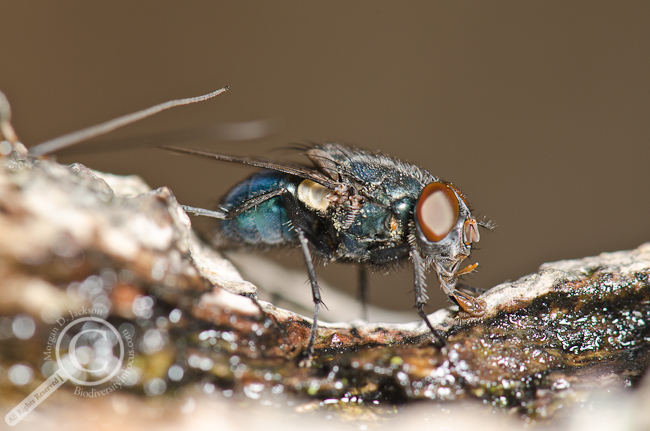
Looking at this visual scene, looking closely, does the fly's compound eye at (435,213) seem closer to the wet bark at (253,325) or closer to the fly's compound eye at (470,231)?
the fly's compound eye at (470,231)

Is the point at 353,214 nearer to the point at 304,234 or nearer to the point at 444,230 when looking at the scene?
the point at 304,234

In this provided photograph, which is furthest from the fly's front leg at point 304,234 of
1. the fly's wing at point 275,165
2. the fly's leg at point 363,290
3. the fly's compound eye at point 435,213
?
the fly's leg at point 363,290

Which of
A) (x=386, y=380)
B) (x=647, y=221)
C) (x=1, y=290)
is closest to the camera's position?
(x=1, y=290)

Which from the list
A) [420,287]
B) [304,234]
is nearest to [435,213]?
[420,287]

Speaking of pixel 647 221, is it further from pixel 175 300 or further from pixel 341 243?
pixel 175 300

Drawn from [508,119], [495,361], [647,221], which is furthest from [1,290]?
[647,221]

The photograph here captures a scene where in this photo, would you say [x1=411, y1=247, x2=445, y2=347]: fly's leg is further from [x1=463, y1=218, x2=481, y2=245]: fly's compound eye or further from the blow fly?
[x1=463, y1=218, x2=481, y2=245]: fly's compound eye
